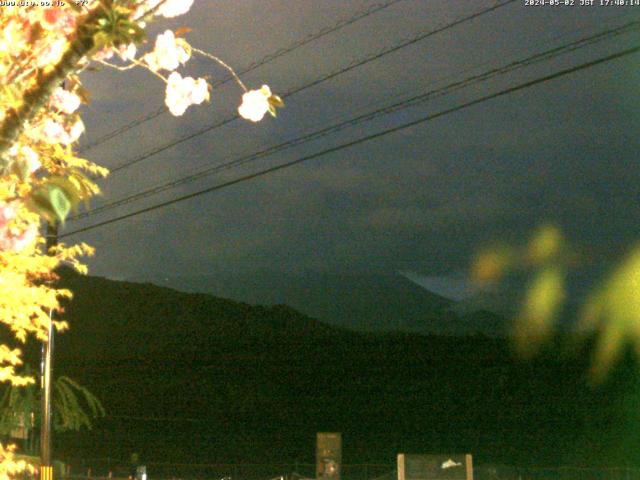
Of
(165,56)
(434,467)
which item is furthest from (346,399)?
(165,56)

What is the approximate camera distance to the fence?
111 ft

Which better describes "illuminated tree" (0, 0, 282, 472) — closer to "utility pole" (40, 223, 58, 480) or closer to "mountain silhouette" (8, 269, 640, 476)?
"utility pole" (40, 223, 58, 480)

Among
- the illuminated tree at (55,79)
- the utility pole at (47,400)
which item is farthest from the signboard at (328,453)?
the illuminated tree at (55,79)

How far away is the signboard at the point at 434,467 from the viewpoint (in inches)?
571

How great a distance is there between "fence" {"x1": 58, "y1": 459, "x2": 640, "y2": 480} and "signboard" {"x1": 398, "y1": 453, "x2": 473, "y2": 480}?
17692 millimetres

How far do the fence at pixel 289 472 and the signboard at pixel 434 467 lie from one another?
17.7 metres

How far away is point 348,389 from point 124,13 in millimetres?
58381

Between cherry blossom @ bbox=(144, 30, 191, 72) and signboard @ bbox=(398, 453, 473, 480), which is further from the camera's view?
signboard @ bbox=(398, 453, 473, 480)

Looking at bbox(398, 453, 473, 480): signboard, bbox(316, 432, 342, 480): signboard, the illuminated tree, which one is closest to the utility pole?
bbox(398, 453, 473, 480): signboard

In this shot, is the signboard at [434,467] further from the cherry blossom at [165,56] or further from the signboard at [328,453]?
the signboard at [328,453]

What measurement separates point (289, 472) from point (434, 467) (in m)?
26.1

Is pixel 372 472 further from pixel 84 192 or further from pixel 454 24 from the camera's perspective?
pixel 84 192

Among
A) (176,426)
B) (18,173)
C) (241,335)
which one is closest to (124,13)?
(18,173)

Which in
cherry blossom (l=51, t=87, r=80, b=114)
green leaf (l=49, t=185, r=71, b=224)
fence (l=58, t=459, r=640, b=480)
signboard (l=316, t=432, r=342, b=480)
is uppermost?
cherry blossom (l=51, t=87, r=80, b=114)
